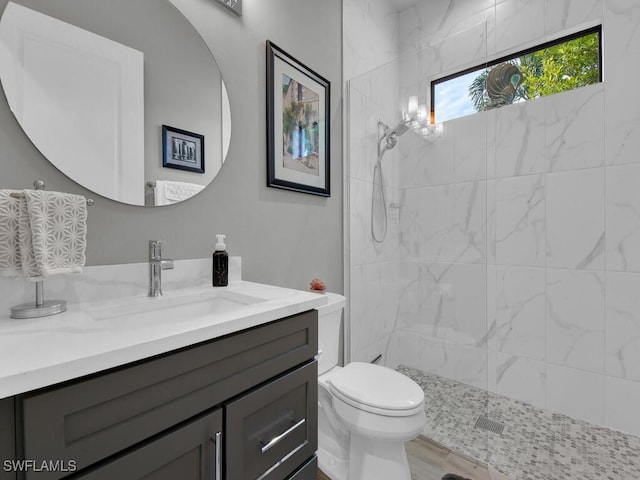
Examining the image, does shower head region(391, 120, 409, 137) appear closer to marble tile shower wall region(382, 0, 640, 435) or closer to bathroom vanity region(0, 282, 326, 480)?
marble tile shower wall region(382, 0, 640, 435)

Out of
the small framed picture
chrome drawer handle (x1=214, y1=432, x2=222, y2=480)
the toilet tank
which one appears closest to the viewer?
chrome drawer handle (x1=214, y1=432, x2=222, y2=480)

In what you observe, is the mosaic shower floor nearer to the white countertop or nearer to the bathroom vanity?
the bathroom vanity

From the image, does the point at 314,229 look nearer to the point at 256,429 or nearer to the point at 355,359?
the point at 355,359

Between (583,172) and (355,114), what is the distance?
4.74 feet

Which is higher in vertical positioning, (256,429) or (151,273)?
(151,273)

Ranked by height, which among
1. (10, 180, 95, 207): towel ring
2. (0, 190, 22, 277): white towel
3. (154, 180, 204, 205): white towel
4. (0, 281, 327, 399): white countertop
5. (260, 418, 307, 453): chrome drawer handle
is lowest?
(260, 418, 307, 453): chrome drawer handle

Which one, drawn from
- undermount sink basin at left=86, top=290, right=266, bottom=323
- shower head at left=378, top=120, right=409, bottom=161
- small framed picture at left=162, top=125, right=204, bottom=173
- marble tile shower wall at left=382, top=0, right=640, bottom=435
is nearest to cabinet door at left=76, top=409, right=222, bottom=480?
undermount sink basin at left=86, top=290, right=266, bottom=323

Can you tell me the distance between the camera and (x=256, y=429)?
31.1 inches

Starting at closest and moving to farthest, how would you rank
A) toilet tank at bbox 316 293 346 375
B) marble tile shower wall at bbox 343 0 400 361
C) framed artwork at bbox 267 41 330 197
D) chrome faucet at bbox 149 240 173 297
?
chrome faucet at bbox 149 240 173 297, toilet tank at bbox 316 293 346 375, framed artwork at bbox 267 41 330 197, marble tile shower wall at bbox 343 0 400 361

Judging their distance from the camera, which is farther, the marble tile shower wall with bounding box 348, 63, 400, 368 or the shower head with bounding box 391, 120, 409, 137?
the shower head with bounding box 391, 120, 409, 137

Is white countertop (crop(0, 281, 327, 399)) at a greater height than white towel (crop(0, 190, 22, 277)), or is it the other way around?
white towel (crop(0, 190, 22, 277))

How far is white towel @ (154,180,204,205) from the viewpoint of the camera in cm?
114

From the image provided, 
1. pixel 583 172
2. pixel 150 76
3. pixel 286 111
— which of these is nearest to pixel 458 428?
pixel 583 172

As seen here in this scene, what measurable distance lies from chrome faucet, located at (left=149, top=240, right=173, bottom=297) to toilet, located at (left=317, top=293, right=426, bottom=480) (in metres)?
0.65
